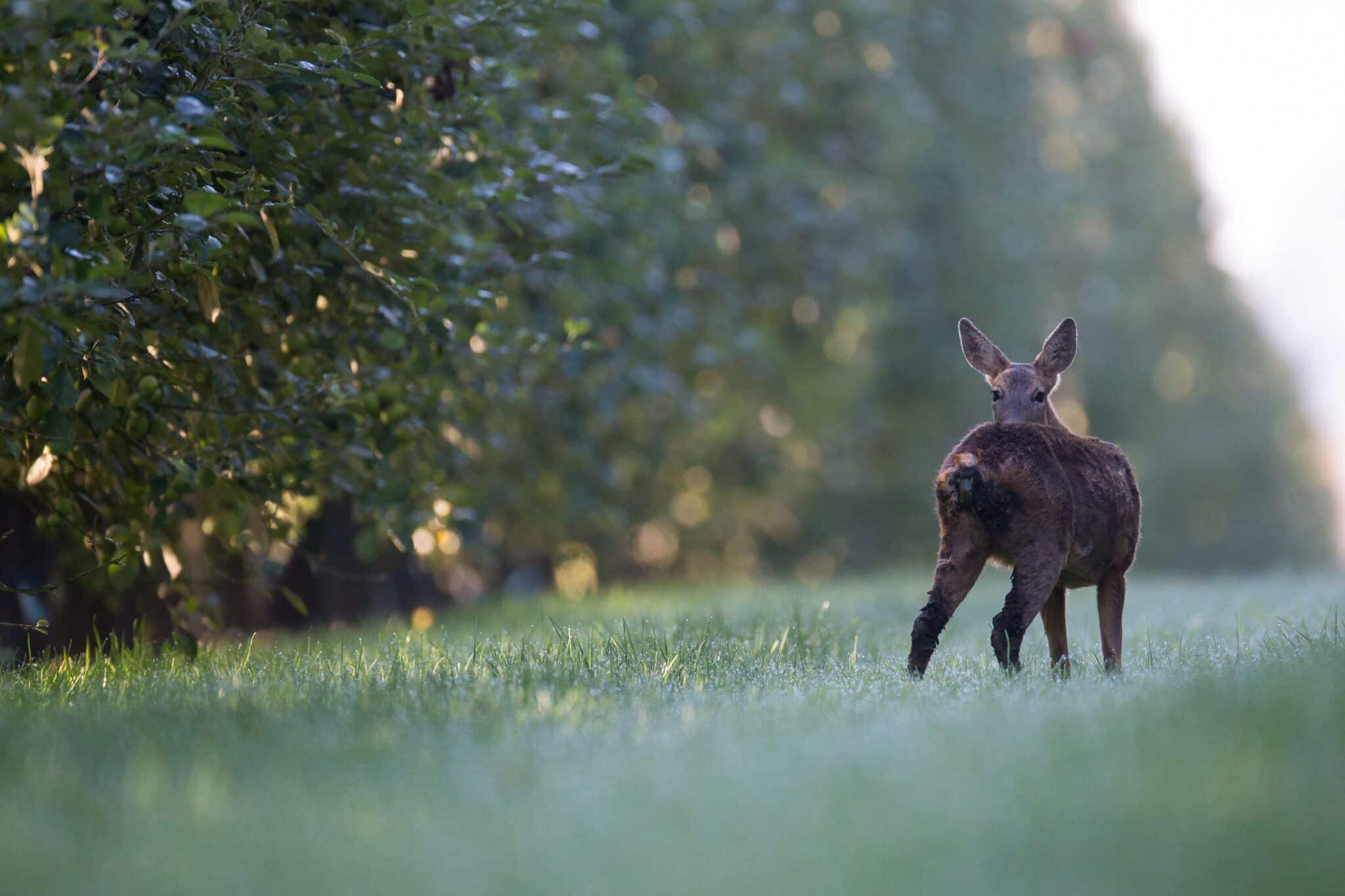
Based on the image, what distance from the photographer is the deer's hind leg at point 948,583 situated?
6.14 meters

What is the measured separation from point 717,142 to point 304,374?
9964 mm

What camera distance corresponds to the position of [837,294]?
752 inches

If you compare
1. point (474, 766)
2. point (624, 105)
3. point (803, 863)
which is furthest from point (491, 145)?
point (803, 863)

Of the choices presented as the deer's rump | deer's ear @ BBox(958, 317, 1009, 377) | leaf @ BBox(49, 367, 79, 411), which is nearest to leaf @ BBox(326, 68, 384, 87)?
leaf @ BBox(49, 367, 79, 411)

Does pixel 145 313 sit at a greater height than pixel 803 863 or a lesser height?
greater

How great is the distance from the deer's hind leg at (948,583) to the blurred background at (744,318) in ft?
8.56

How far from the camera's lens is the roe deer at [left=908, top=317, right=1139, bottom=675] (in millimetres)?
5992

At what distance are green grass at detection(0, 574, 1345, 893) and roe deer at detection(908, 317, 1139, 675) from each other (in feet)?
0.86

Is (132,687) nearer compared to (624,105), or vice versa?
(132,687)

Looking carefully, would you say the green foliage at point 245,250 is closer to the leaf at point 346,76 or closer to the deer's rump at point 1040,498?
the leaf at point 346,76

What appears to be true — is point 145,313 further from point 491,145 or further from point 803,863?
point 803,863

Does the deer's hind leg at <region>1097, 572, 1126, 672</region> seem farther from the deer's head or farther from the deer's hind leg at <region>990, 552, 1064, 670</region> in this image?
the deer's head

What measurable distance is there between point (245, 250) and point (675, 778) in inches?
159

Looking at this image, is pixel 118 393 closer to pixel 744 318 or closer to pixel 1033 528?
pixel 1033 528
